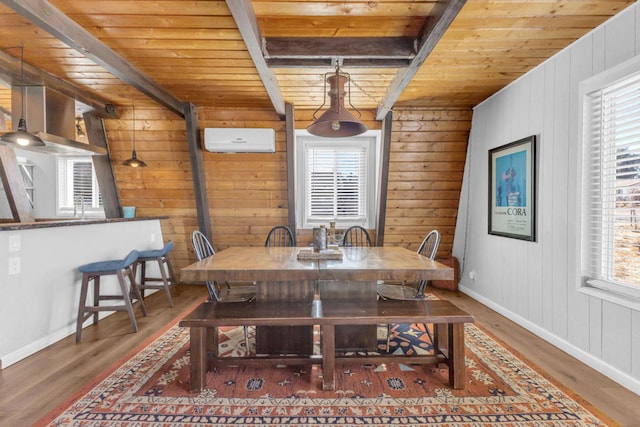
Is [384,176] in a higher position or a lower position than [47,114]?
lower

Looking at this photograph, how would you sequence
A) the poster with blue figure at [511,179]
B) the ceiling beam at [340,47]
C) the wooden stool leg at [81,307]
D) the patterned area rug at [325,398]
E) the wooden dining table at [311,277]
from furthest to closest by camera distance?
1. the poster with blue figure at [511,179]
2. the wooden stool leg at [81,307]
3. the ceiling beam at [340,47]
4. the wooden dining table at [311,277]
5. the patterned area rug at [325,398]

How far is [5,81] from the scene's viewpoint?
307cm

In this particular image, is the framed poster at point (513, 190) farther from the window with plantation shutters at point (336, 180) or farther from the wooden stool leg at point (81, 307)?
the wooden stool leg at point (81, 307)

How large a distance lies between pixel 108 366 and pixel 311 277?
5.50 ft

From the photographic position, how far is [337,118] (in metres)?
2.15

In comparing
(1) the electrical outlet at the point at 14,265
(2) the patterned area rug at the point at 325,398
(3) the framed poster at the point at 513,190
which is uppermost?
(3) the framed poster at the point at 513,190

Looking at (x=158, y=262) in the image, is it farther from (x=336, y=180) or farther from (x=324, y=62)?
(x=324, y=62)

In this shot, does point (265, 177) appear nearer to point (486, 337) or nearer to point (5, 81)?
point (5, 81)

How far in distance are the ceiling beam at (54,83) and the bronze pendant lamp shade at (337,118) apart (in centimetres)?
271

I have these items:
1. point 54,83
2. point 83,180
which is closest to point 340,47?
point 54,83

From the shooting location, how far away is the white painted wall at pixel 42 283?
2334 mm

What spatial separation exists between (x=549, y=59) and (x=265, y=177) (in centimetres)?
319

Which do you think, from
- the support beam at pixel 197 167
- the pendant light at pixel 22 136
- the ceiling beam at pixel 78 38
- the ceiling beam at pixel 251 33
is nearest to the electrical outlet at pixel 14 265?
the pendant light at pixel 22 136

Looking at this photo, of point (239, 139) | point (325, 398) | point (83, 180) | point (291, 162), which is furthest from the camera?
point (83, 180)
